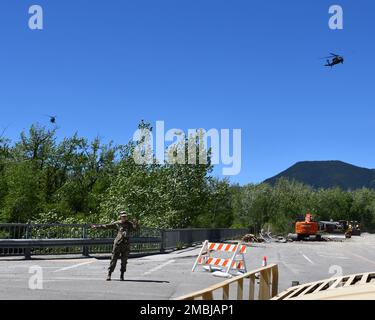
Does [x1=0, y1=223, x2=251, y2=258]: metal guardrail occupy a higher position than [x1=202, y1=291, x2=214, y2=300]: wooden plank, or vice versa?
[x1=202, y1=291, x2=214, y2=300]: wooden plank

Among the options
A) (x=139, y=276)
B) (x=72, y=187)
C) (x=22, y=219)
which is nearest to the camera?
(x=139, y=276)

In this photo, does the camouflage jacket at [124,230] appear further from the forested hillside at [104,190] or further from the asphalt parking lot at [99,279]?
the forested hillside at [104,190]

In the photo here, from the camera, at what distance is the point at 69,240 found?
72.3ft

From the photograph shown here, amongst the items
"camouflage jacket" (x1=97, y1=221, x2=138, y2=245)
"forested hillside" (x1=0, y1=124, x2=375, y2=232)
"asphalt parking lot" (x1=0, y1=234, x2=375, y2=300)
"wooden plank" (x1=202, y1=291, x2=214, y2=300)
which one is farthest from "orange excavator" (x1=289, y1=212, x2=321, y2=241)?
"wooden plank" (x1=202, y1=291, x2=214, y2=300)

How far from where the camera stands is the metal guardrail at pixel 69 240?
823 inches

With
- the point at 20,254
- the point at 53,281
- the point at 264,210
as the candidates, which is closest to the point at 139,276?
the point at 53,281

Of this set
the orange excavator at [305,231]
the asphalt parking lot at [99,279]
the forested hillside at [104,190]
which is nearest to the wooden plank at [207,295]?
the asphalt parking lot at [99,279]

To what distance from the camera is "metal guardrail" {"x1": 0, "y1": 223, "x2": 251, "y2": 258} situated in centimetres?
2091

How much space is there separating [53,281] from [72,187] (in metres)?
44.9

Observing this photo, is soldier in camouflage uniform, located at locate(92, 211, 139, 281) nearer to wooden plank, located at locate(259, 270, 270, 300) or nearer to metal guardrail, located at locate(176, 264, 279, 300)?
metal guardrail, located at locate(176, 264, 279, 300)

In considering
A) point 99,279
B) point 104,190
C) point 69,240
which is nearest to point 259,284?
point 99,279
